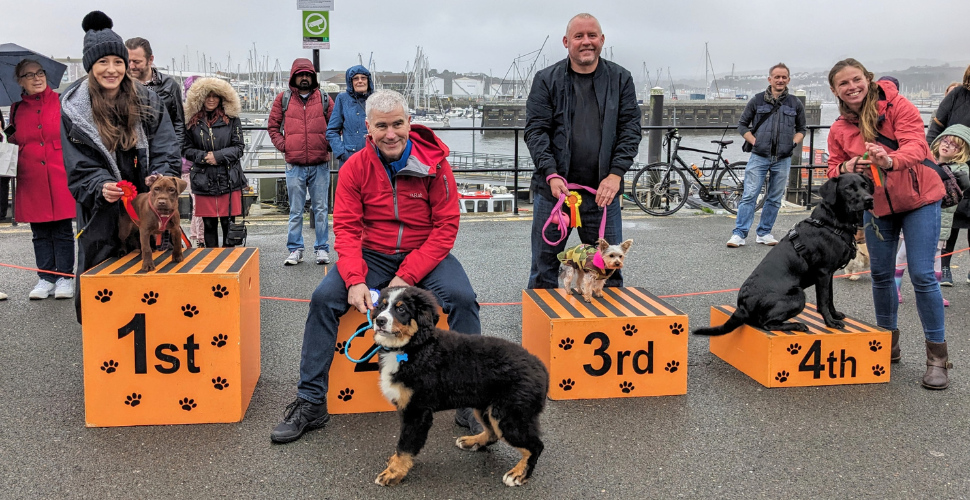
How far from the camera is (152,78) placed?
20.1 ft

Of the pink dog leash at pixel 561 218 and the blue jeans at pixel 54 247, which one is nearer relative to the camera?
the pink dog leash at pixel 561 218

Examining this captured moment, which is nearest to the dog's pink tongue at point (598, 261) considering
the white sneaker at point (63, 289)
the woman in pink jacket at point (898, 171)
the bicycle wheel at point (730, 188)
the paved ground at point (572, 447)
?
the paved ground at point (572, 447)

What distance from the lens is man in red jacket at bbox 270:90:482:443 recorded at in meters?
3.47

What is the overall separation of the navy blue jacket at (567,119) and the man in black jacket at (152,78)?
3035 mm

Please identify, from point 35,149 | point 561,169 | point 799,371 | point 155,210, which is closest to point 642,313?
point 799,371

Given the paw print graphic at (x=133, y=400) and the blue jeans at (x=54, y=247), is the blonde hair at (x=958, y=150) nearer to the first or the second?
the paw print graphic at (x=133, y=400)

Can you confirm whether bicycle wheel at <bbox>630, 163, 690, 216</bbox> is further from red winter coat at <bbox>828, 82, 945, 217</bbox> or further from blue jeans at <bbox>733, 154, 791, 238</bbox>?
red winter coat at <bbox>828, 82, 945, 217</bbox>

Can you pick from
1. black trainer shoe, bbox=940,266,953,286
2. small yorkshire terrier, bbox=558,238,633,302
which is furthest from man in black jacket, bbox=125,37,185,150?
black trainer shoe, bbox=940,266,953,286

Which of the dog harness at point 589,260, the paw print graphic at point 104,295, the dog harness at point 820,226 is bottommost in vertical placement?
the paw print graphic at point 104,295

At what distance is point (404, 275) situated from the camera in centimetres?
355

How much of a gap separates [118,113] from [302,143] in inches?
132

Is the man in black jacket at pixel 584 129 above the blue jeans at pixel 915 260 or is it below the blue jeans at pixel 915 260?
above

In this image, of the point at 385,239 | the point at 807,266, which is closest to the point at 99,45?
the point at 385,239

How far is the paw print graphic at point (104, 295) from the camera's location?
3.39 meters
